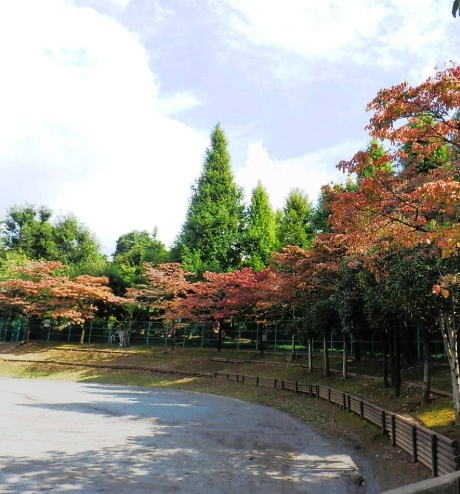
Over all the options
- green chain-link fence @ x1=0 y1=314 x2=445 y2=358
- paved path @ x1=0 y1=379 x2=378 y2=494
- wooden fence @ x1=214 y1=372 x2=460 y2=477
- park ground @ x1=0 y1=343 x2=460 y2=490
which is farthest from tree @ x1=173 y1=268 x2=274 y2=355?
wooden fence @ x1=214 y1=372 x2=460 y2=477

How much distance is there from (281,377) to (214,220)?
21803 mm

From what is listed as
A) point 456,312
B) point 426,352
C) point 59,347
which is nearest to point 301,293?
point 426,352

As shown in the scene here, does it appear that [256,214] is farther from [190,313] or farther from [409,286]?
[409,286]

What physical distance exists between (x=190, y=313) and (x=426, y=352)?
18965 mm

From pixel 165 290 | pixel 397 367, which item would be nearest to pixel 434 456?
pixel 397 367

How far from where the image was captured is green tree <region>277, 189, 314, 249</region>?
36909 millimetres

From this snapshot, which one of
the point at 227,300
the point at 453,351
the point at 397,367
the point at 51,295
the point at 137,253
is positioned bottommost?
the point at 397,367

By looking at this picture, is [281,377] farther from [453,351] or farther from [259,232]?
[259,232]

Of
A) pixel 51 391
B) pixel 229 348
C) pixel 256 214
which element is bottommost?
pixel 51 391

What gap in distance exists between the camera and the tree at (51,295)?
108 feet

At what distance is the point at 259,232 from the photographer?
134 feet

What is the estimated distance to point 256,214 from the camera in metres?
43.4

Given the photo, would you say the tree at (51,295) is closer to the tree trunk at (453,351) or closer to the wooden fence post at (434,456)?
the tree trunk at (453,351)

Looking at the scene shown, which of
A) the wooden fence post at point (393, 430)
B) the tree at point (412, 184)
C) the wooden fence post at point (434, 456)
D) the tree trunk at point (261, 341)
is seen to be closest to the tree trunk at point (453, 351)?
the tree at point (412, 184)
